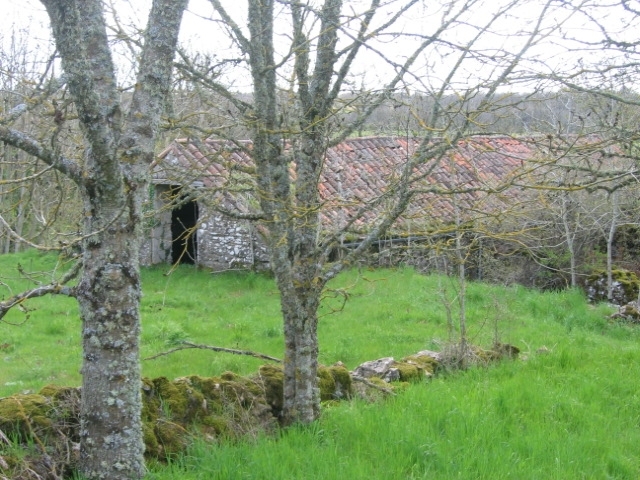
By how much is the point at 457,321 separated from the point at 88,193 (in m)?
8.64

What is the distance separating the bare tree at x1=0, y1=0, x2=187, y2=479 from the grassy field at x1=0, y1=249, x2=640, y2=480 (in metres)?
0.42

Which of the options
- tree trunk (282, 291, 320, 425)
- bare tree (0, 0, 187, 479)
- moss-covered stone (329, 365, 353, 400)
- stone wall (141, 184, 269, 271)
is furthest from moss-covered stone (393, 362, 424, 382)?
stone wall (141, 184, 269, 271)

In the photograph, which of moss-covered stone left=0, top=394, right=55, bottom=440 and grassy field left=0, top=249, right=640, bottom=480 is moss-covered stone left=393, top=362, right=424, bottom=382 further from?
moss-covered stone left=0, top=394, right=55, bottom=440

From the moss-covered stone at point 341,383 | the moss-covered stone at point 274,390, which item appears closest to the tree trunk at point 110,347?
the moss-covered stone at point 274,390

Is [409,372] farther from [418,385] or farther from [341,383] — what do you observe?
[341,383]

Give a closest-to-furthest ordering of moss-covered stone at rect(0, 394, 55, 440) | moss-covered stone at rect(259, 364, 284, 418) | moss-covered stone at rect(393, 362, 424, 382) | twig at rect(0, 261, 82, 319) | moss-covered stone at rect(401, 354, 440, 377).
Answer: twig at rect(0, 261, 82, 319) → moss-covered stone at rect(0, 394, 55, 440) → moss-covered stone at rect(259, 364, 284, 418) → moss-covered stone at rect(393, 362, 424, 382) → moss-covered stone at rect(401, 354, 440, 377)

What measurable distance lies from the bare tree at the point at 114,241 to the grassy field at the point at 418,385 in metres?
0.42

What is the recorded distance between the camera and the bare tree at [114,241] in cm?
369

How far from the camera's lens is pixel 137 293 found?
3895 millimetres

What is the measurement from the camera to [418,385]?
6285mm

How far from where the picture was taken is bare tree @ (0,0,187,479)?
3.69 m

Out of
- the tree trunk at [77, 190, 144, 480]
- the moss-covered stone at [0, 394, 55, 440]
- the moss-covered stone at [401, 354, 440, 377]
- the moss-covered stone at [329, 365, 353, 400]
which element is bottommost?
the moss-covered stone at [401, 354, 440, 377]

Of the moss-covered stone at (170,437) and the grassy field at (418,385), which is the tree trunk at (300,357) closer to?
the grassy field at (418,385)

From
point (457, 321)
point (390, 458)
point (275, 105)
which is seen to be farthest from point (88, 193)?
point (457, 321)
